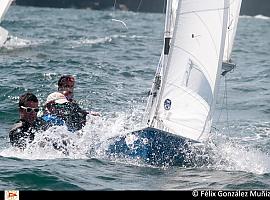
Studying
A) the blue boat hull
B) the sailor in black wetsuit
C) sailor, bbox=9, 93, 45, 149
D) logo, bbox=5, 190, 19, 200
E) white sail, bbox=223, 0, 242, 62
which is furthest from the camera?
white sail, bbox=223, 0, 242, 62

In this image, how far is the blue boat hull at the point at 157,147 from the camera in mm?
7961

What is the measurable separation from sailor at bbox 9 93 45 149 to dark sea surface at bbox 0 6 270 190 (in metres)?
0.11

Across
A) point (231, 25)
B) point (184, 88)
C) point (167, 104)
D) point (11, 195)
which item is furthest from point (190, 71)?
point (11, 195)

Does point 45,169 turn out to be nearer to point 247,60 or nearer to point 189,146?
point 189,146

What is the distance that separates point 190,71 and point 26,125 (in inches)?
77.3

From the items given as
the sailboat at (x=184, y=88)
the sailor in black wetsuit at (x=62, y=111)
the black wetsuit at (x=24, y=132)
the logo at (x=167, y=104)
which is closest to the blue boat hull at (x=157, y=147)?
the sailboat at (x=184, y=88)

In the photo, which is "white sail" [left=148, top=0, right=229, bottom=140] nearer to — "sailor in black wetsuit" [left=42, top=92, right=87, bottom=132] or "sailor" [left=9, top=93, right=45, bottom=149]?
"sailor in black wetsuit" [left=42, top=92, right=87, bottom=132]

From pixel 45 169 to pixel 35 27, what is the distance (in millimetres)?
28038

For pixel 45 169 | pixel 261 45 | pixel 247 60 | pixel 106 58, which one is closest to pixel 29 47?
pixel 106 58

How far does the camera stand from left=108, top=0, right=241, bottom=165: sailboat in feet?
26.3

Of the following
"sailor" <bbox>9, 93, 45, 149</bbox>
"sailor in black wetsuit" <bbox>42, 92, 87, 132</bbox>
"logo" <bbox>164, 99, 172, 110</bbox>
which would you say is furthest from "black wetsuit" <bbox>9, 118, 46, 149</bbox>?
"logo" <bbox>164, 99, 172, 110</bbox>

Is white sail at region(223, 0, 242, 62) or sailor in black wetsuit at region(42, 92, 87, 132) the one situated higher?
white sail at region(223, 0, 242, 62)

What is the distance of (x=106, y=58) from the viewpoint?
21.3m

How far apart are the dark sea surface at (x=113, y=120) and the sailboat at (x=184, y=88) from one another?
22 cm
